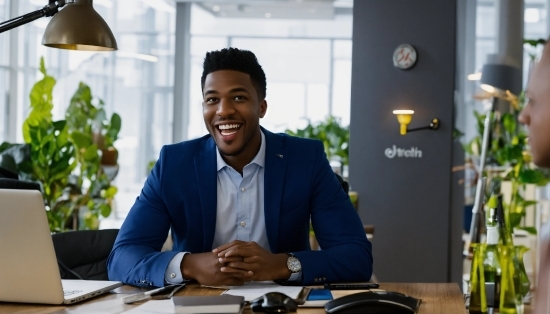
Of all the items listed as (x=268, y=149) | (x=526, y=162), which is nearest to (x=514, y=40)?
(x=526, y=162)

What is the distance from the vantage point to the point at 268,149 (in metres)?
2.62

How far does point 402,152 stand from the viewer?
6.15 meters

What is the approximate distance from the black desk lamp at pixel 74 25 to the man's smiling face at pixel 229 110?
0.38 m

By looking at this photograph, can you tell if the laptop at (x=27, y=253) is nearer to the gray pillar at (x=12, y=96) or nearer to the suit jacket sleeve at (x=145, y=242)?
the suit jacket sleeve at (x=145, y=242)

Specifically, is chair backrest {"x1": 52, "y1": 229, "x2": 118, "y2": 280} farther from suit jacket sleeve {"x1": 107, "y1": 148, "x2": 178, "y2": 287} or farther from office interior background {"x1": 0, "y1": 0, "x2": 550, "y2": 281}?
office interior background {"x1": 0, "y1": 0, "x2": 550, "y2": 281}

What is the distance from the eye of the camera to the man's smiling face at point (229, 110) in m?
2.57

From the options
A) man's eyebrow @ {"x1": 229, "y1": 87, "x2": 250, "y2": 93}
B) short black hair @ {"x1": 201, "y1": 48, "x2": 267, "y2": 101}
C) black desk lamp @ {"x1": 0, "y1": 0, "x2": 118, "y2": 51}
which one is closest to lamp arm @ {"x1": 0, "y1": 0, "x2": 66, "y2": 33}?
black desk lamp @ {"x1": 0, "y1": 0, "x2": 118, "y2": 51}

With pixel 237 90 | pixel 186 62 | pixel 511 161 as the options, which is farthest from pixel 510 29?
pixel 186 62

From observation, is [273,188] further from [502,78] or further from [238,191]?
[502,78]

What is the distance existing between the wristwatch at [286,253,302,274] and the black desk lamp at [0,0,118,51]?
96cm

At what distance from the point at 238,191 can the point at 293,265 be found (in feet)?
1.46

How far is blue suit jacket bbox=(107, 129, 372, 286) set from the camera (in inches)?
95.5

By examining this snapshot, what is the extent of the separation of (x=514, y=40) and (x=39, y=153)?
4434mm

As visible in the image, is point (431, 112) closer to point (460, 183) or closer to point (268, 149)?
point (460, 183)
